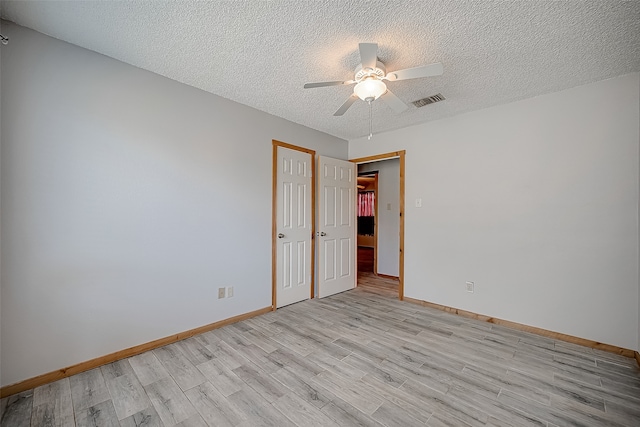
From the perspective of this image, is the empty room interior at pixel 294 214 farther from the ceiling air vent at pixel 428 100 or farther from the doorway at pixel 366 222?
the doorway at pixel 366 222

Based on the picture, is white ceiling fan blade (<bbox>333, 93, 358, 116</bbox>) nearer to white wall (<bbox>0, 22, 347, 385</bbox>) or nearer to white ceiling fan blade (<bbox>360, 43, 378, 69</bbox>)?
white ceiling fan blade (<bbox>360, 43, 378, 69</bbox>)

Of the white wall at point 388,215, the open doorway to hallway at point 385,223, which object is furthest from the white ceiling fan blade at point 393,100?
the white wall at point 388,215

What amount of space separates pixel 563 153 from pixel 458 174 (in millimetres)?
978

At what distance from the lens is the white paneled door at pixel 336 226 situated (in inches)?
152

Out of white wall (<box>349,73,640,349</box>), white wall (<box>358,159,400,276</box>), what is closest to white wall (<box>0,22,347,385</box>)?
white wall (<box>349,73,640,349</box>)

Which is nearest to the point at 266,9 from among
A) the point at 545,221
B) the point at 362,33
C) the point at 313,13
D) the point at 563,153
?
the point at 313,13

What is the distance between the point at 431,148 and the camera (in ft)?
11.6

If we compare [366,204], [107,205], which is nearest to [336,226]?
[107,205]

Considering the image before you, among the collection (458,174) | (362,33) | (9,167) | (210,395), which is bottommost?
(210,395)

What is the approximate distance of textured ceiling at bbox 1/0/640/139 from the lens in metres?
1.60

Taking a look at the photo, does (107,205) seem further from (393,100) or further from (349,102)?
(393,100)

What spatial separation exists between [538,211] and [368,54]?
246 centimetres

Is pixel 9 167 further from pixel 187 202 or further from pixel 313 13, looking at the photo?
pixel 313 13

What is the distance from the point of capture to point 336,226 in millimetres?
4090
